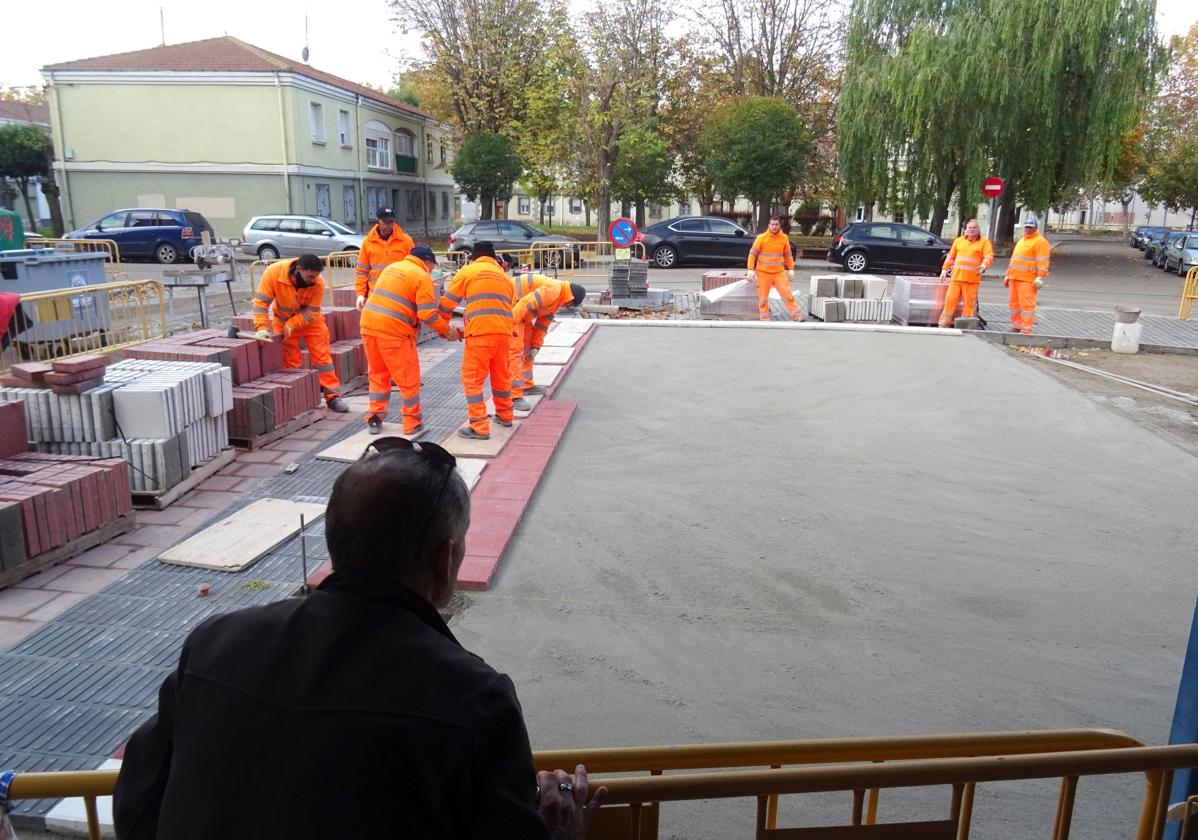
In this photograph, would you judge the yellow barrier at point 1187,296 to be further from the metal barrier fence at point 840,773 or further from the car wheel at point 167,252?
the car wheel at point 167,252

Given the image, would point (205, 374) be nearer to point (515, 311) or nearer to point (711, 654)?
point (515, 311)

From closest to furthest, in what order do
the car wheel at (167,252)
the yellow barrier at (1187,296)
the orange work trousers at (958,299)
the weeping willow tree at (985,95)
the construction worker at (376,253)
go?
the construction worker at (376,253) → the orange work trousers at (958,299) → the yellow barrier at (1187,296) → the car wheel at (167,252) → the weeping willow tree at (985,95)

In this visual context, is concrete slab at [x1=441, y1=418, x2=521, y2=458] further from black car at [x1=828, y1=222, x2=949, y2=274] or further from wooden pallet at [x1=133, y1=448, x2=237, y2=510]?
black car at [x1=828, y1=222, x2=949, y2=274]

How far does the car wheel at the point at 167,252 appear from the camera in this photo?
2538 centimetres

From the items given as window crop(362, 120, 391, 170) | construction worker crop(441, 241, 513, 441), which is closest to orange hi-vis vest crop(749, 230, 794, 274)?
construction worker crop(441, 241, 513, 441)

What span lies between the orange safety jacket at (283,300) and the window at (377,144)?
3239cm

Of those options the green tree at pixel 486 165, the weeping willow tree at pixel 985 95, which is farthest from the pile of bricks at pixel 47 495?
the green tree at pixel 486 165

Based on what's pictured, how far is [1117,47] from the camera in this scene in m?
26.2

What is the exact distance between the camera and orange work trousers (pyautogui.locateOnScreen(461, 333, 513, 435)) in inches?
304

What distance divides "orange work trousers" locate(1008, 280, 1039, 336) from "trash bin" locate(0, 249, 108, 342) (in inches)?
536

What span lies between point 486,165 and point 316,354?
27.5m

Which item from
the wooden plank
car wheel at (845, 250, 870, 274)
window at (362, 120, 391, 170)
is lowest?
the wooden plank

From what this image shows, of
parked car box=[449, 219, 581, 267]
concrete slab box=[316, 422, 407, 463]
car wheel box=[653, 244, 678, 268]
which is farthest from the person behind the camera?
car wheel box=[653, 244, 678, 268]

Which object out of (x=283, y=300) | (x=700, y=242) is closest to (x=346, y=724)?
(x=283, y=300)
